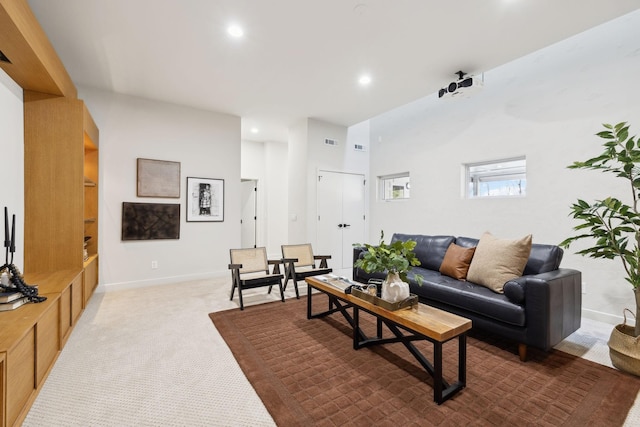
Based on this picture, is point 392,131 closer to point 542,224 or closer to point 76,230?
point 542,224

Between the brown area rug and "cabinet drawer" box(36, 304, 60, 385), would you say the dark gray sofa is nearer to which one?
the brown area rug

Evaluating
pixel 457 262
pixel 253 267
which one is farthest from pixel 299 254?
pixel 457 262

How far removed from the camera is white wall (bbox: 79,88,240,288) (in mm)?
4281

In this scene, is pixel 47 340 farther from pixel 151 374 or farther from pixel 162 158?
pixel 162 158

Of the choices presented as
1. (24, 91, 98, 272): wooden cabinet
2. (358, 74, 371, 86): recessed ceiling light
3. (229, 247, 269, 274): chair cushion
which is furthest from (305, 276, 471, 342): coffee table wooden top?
(24, 91, 98, 272): wooden cabinet

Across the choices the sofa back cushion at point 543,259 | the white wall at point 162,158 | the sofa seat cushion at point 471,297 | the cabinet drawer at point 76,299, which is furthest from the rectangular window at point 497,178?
the cabinet drawer at point 76,299

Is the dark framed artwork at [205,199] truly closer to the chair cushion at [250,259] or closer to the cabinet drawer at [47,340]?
the chair cushion at [250,259]

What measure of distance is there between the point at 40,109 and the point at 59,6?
1.06 m

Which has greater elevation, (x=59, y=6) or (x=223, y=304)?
(x=59, y=6)

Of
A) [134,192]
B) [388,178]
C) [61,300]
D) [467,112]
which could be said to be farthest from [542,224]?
[134,192]

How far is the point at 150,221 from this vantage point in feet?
15.0

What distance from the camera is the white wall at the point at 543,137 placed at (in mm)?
3023

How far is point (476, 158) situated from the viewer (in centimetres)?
424

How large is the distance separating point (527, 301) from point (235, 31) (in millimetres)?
3496
